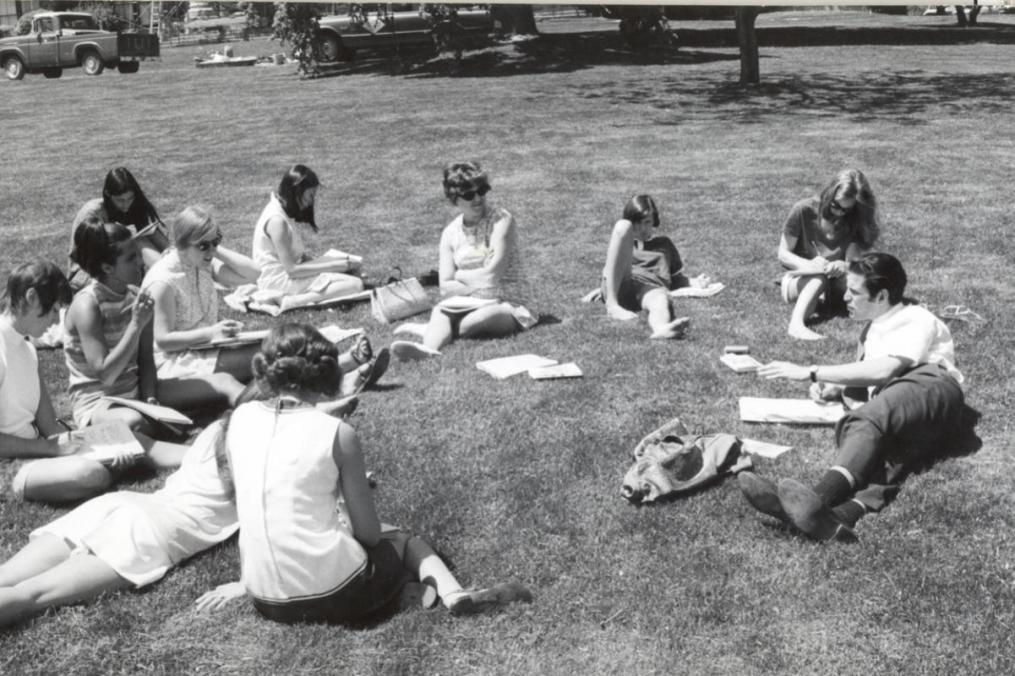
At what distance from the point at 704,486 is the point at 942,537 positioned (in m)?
1.07

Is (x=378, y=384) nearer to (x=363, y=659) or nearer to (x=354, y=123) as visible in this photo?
(x=363, y=659)

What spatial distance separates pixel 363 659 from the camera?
3.74 m

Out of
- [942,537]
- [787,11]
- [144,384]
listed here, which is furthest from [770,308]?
[787,11]

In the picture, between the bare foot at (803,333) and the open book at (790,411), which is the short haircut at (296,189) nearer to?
the bare foot at (803,333)

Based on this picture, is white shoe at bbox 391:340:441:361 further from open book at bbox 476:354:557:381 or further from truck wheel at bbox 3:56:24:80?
truck wheel at bbox 3:56:24:80

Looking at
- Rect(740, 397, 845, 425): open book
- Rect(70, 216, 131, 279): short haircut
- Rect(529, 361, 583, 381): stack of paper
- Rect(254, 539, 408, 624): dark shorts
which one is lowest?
Rect(254, 539, 408, 624): dark shorts

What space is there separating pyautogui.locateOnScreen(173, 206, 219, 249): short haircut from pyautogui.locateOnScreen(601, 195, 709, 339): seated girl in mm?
3052

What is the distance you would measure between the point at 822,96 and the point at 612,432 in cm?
1649

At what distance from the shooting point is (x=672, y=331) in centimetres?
721

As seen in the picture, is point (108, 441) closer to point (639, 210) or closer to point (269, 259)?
point (269, 259)

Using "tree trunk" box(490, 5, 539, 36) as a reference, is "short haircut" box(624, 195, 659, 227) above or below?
below

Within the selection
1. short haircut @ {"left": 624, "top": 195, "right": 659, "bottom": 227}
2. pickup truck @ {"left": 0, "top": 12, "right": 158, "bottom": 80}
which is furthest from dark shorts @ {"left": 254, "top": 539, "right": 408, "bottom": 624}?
pickup truck @ {"left": 0, "top": 12, "right": 158, "bottom": 80}

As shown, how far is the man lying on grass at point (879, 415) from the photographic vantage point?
440 centimetres

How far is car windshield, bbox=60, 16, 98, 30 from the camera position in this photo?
3266 centimetres
